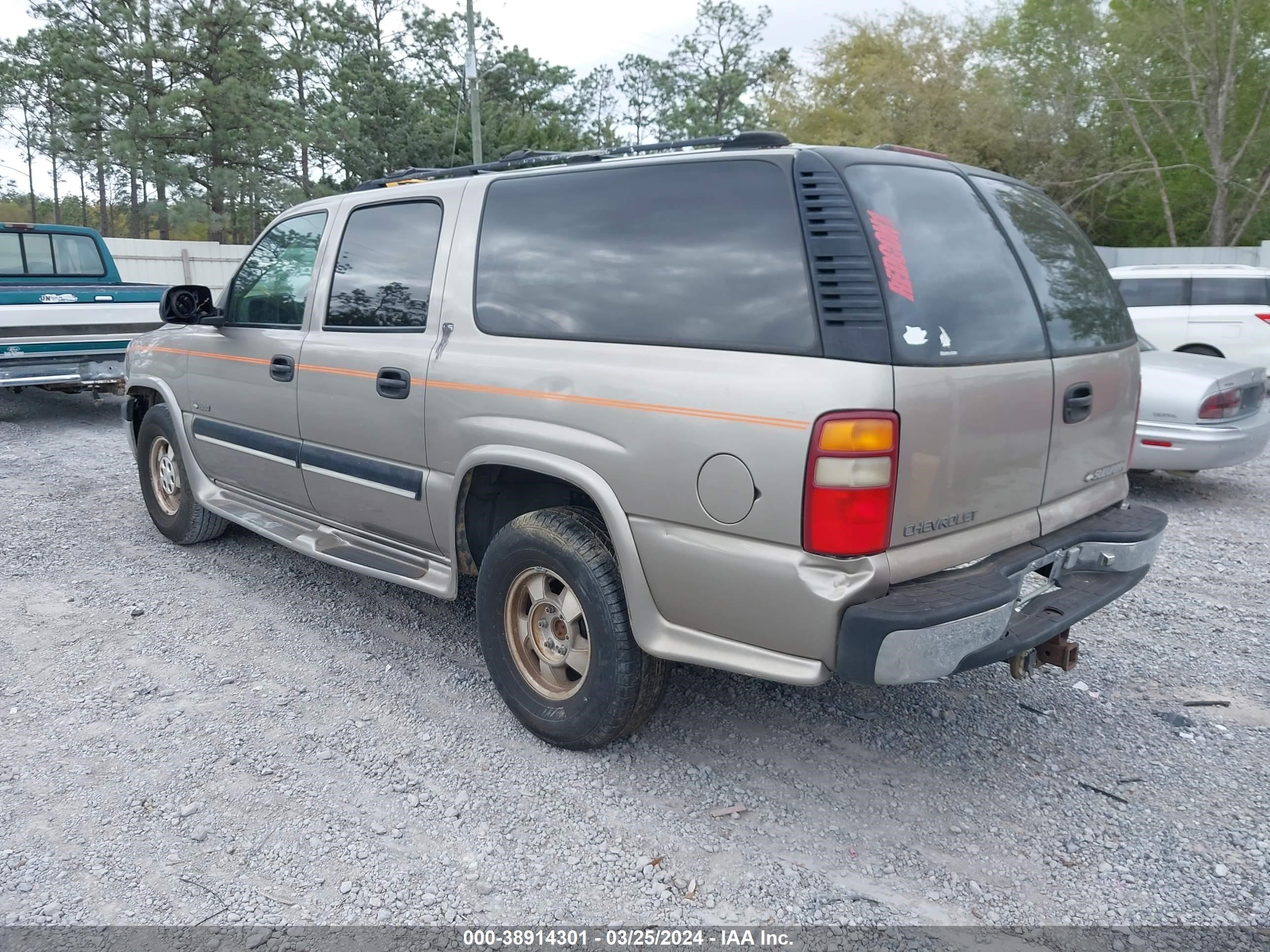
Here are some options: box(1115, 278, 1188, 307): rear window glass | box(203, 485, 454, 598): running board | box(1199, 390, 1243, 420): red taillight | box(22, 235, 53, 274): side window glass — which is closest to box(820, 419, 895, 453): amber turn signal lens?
box(203, 485, 454, 598): running board

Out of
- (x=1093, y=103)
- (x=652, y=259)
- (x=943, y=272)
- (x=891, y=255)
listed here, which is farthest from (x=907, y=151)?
(x=1093, y=103)

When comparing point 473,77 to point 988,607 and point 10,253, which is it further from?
point 988,607

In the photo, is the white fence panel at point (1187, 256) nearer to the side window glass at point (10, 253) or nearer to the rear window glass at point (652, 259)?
the side window glass at point (10, 253)

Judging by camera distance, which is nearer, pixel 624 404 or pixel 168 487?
pixel 624 404

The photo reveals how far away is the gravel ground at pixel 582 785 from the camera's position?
2.65 meters

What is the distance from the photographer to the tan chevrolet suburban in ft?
8.49

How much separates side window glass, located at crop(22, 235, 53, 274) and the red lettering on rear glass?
10.9 metres

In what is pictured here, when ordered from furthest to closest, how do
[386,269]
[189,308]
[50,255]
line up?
[50,255]
[189,308]
[386,269]

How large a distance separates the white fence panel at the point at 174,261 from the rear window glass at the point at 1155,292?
18814 millimetres

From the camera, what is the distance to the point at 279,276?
4.58 meters

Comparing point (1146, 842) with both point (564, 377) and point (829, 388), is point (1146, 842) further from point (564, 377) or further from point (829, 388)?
point (564, 377)

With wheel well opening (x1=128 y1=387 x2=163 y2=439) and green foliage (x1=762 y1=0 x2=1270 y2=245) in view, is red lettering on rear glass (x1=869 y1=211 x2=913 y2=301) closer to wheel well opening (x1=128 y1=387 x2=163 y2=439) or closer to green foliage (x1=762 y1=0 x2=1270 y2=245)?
wheel well opening (x1=128 y1=387 x2=163 y2=439)

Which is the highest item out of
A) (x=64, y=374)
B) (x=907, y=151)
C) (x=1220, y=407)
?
(x=907, y=151)

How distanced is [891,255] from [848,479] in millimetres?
658
